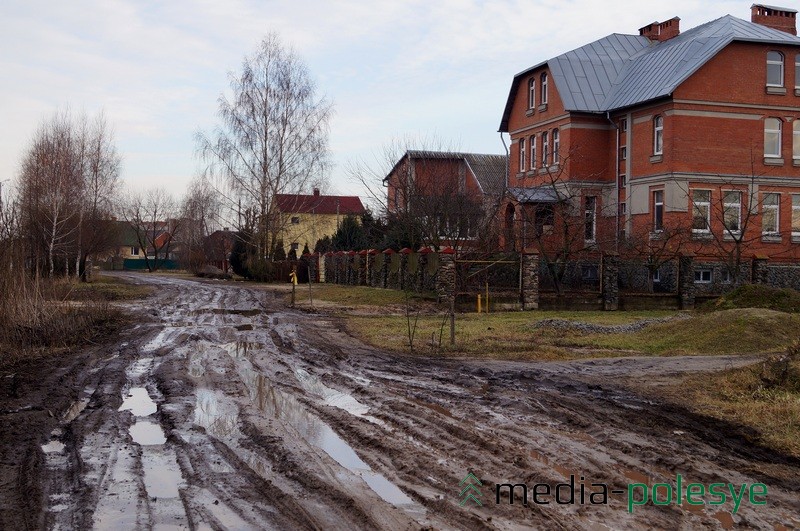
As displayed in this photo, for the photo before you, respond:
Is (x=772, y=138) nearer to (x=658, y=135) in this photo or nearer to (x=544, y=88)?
(x=658, y=135)

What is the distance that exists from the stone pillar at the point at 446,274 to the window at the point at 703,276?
10.7m

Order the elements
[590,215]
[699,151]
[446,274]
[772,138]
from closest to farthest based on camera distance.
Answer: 1. [446,274]
2. [699,151]
3. [772,138]
4. [590,215]

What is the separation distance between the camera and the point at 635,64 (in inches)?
1596

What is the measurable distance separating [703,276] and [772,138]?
8.75 meters

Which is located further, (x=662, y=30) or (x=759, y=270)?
(x=662, y=30)

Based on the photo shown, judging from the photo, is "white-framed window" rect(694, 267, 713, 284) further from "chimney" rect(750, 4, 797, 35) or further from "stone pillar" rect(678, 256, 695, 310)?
"chimney" rect(750, 4, 797, 35)

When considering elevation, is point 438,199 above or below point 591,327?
above

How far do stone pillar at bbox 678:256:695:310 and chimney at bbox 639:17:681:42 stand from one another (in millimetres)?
18534

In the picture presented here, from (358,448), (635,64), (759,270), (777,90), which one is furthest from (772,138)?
(358,448)

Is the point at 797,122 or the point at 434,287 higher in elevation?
the point at 797,122

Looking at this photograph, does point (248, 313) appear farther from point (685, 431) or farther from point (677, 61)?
point (677, 61)

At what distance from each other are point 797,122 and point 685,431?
107 feet

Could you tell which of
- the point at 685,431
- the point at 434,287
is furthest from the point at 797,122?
the point at 685,431

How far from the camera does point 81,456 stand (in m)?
7.38
